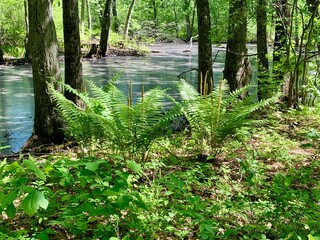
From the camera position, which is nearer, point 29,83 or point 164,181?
point 164,181

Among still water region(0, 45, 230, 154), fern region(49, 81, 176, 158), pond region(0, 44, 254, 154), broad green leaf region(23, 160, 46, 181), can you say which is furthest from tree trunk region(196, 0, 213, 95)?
broad green leaf region(23, 160, 46, 181)

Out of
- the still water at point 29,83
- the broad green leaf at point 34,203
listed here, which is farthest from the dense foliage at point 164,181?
the still water at point 29,83

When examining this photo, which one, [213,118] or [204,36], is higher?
[204,36]

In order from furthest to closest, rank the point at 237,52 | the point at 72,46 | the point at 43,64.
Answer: the point at 237,52, the point at 72,46, the point at 43,64

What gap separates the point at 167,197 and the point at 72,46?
327 cm

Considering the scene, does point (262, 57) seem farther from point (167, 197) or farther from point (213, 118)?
point (167, 197)

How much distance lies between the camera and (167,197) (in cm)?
254

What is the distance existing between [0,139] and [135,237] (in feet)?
14.4

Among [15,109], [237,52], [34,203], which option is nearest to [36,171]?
[34,203]

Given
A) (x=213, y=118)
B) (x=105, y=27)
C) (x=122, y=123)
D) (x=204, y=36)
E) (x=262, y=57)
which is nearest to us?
(x=122, y=123)

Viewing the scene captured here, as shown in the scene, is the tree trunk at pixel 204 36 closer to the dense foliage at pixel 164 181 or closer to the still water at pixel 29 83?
the still water at pixel 29 83

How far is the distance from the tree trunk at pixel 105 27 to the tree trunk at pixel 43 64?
1356 cm

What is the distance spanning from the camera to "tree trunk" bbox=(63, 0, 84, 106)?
500cm

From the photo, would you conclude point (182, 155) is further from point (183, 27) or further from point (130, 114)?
point (183, 27)
